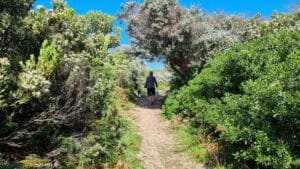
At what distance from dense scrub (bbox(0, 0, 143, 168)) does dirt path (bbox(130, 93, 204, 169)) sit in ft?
3.70

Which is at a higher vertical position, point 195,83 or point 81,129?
point 195,83

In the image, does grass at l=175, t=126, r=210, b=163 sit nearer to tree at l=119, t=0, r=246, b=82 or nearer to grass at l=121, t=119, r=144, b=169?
grass at l=121, t=119, r=144, b=169

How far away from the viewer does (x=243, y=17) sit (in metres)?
30.8

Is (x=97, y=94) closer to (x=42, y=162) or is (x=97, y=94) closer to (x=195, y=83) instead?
(x=42, y=162)

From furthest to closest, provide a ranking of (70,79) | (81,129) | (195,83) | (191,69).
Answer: (191,69) → (195,83) → (81,129) → (70,79)

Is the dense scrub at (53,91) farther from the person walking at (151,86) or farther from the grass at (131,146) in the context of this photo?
the person walking at (151,86)

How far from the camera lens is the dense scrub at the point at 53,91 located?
30.5ft

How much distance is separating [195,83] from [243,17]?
13642 millimetres

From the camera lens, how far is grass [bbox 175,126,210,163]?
13.7 m

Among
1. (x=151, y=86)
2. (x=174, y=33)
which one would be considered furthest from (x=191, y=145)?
(x=151, y=86)

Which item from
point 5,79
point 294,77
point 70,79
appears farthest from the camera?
point 70,79

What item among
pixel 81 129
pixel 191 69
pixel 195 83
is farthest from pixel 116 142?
pixel 191 69

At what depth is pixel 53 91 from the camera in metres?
11.7

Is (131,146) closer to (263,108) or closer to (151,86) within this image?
(263,108)
